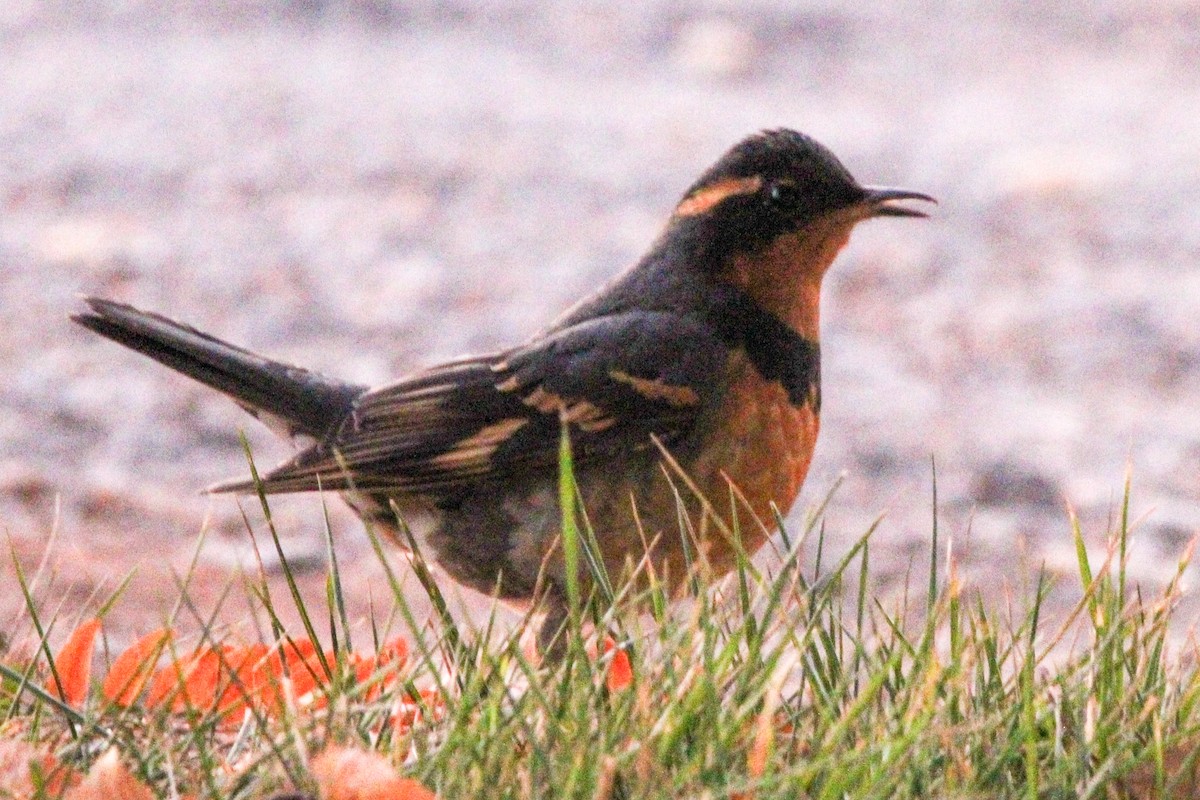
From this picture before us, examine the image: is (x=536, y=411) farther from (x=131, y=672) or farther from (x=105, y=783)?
(x=105, y=783)

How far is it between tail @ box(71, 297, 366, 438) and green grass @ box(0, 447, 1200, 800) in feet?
5.25

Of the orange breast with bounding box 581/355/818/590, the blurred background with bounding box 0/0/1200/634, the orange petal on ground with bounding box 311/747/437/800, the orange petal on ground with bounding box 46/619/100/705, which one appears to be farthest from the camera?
the blurred background with bounding box 0/0/1200/634

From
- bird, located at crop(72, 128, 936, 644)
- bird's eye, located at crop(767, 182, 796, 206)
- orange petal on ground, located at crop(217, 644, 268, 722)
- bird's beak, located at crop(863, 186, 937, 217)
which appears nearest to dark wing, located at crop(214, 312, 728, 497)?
bird, located at crop(72, 128, 936, 644)

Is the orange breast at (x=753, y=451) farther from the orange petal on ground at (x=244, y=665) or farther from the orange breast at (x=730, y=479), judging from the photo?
the orange petal on ground at (x=244, y=665)

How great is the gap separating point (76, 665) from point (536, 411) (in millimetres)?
1629

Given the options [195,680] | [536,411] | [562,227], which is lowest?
[195,680]

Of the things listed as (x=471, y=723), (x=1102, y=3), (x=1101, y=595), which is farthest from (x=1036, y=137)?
(x=471, y=723)

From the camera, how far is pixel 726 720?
331cm

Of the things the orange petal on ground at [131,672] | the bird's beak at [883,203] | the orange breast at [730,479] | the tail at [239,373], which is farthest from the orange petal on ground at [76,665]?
the bird's beak at [883,203]

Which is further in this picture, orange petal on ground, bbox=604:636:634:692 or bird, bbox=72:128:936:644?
bird, bbox=72:128:936:644

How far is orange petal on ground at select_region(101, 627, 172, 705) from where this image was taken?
3.65 m

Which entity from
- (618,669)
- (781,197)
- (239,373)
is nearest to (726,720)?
(618,669)

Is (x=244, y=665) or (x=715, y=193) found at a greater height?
(x=715, y=193)

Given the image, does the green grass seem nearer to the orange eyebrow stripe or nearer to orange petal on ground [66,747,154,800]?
orange petal on ground [66,747,154,800]
